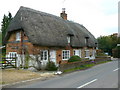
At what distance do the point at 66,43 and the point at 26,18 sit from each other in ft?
21.4

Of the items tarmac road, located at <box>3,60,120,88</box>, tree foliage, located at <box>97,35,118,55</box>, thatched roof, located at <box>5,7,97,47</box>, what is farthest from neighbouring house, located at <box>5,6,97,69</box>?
tree foliage, located at <box>97,35,118,55</box>

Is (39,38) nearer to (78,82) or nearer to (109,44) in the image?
(78,82)

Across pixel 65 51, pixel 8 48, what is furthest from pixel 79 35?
pixel 8 48

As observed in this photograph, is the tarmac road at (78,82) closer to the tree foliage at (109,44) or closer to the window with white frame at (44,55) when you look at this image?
the window with white frame at (44,55)

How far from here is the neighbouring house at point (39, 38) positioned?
18.3m

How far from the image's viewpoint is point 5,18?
142ft

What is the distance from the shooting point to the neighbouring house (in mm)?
18328

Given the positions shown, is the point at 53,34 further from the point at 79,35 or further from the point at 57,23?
the point at 79,35

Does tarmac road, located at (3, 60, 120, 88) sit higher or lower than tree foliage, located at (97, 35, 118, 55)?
lower

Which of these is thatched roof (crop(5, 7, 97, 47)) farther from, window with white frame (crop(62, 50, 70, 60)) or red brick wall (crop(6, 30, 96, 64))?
window with white frame (crop(62, 50, 70, 60))

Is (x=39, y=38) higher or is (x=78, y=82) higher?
(x=39, y=38)

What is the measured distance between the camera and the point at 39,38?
18.3 meters

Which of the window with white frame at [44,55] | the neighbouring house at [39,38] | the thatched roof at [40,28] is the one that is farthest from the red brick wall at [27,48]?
the thatched roof at [40,28]

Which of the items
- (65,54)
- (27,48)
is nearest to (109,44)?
(65,54)
